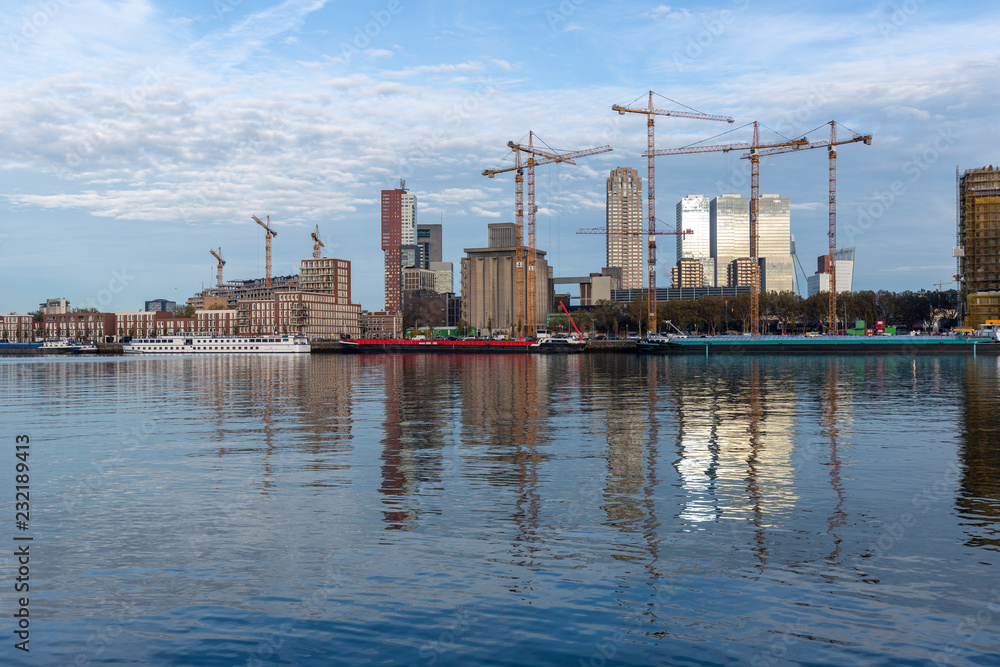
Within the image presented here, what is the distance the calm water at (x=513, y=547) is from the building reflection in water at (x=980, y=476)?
0.11 m

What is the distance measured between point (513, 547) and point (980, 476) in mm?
15892

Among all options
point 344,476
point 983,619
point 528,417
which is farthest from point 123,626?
point 528,417

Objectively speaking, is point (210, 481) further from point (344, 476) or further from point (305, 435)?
point (305, 435)

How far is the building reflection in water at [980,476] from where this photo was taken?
15820 mm

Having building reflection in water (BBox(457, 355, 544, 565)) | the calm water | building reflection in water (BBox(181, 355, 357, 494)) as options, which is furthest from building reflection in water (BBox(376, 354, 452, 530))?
building reflection in water (BBox(181, 355, 357, 494))

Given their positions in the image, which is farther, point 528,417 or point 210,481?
point 528,417

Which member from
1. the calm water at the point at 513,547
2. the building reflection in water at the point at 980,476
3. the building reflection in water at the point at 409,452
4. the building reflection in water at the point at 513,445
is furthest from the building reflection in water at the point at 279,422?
the building reflection in water at the point at 980,476

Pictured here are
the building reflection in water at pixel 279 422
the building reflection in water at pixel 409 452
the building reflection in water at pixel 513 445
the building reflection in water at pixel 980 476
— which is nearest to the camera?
the building reflection in water at pixel 980 476

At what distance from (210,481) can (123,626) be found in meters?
10.9

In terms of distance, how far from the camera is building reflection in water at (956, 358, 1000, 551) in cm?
1582

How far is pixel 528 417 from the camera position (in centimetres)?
3941

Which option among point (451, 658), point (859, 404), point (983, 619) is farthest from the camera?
point (859, 404)

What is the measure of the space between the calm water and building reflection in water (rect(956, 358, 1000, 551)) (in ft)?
0.35

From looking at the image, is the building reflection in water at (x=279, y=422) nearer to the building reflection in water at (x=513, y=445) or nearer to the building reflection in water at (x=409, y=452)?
the building reflection in water at (x=409, y=452)
